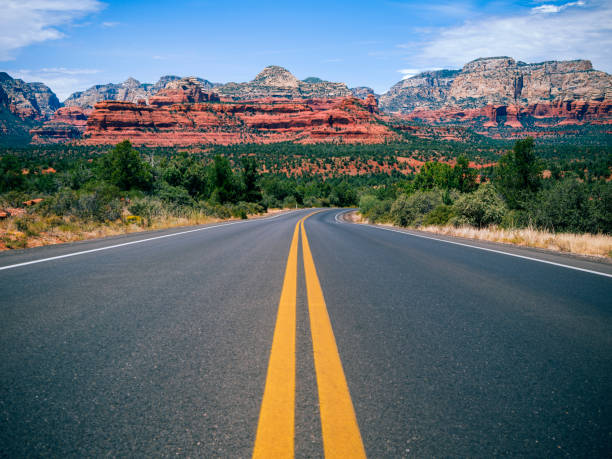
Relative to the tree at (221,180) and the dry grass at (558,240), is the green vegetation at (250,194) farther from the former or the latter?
the dry grass at (558,240)

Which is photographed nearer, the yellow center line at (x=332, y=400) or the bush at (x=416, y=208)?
the yellow center line at (x=332, y=400)

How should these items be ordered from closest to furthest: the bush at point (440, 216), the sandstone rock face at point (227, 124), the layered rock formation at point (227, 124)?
the bush at point (440, 216)
the sandstone rock face at point (227, 124)
the layered rock formation at point (227, 124)

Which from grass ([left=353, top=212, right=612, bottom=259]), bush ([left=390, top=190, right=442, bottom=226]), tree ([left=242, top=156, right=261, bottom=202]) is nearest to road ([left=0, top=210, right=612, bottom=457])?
grass ([left=353, top=212, right=612, bottom=259])

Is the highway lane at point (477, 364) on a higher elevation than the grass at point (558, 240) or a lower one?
higher

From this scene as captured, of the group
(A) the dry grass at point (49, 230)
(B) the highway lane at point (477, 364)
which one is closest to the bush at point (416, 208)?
(A) the dry grass at point (49, 230)

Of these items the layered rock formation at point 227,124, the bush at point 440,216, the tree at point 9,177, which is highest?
the layered rock formation at point 227,124

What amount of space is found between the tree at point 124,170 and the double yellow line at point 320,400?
2571cm

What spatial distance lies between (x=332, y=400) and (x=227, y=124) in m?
136

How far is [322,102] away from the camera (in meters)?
187

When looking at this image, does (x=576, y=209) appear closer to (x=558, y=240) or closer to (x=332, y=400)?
(x=558, y=240)

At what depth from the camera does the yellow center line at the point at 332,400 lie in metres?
1.43

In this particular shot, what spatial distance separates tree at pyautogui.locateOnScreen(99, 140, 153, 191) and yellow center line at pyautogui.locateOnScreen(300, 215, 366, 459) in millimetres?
25791

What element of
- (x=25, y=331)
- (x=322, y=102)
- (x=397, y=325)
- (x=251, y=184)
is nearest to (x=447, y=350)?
(x=397, y=325)

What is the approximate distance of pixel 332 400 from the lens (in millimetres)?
1758
